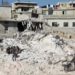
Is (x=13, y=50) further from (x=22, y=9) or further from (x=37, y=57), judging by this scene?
(x=22, y=9)

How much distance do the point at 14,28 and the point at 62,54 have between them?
10.6 m

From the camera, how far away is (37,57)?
2995cm

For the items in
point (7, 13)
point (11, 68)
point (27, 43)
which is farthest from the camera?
point (7, 13)

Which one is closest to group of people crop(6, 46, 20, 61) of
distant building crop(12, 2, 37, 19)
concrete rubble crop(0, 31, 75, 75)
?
concrete rubble crop(0, 31, 75, 75)

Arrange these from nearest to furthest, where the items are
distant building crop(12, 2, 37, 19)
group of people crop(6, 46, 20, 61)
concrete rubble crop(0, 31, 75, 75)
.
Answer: concrete rubble crop(0, 31, 75, 75)
group of people crop(6, 46, 20, 61)
distant building crop(12, 2, 37, 19)

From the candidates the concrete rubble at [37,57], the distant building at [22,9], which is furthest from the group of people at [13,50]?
the distant building at [22,9]

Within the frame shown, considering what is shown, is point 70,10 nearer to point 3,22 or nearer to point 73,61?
point 3,22

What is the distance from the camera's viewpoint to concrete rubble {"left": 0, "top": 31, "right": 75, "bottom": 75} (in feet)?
93.0

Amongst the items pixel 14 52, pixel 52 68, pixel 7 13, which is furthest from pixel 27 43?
pixel 7 13

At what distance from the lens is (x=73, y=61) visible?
99.2 ft

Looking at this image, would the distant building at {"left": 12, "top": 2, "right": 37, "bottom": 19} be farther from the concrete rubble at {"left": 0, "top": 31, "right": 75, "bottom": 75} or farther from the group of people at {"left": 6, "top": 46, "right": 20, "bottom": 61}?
the group of people at {"left": 6, "top": 46, "right": 20, "bottom": 61}

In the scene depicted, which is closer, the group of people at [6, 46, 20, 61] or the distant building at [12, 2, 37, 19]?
the group of people at [6, 46, 20, 61]

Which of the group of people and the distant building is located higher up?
the distant building

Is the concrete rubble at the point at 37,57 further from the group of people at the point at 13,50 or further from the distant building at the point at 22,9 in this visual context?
the distant building at the point at 22,9
